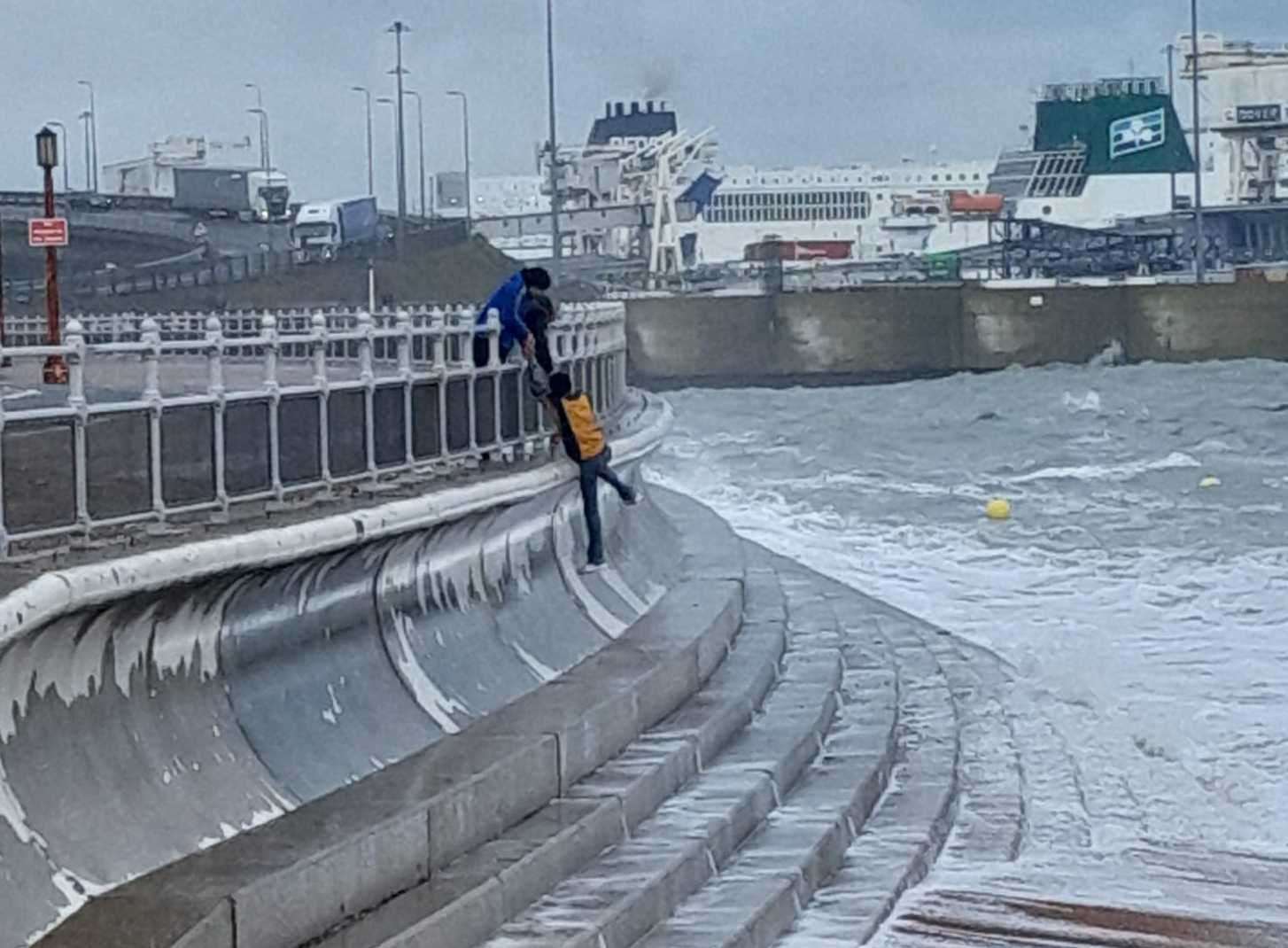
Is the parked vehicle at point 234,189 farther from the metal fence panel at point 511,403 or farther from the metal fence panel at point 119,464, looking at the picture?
the metal fence panel at point 119,464

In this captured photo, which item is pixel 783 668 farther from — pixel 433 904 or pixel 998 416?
pixel 998 416

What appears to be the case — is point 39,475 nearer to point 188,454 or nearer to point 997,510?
point 188,454

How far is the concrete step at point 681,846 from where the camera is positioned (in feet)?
27.2

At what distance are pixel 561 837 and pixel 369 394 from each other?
11.3 ft

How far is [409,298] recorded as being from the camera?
66.3 metres

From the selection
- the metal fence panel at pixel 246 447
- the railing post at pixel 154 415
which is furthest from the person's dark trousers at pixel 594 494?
the railing post at pixel 154 415

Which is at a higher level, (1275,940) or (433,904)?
(433,904)

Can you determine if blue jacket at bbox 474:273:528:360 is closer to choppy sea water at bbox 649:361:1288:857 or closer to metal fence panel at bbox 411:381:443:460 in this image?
metal fence panel at bbox 411:381:443:460

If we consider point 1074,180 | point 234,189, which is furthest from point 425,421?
point 1074,180

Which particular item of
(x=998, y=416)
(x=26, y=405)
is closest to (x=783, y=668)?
(x=26, y=405)

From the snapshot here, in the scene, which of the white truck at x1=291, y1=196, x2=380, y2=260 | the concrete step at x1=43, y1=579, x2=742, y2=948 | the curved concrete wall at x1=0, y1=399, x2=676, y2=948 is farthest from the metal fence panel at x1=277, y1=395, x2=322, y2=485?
the white truck at x1=291, y1=196, x2=380, y2=260

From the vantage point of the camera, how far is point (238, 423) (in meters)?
10.2

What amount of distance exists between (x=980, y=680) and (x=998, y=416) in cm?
4630

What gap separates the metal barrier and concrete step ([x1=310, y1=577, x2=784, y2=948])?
6.02ft
